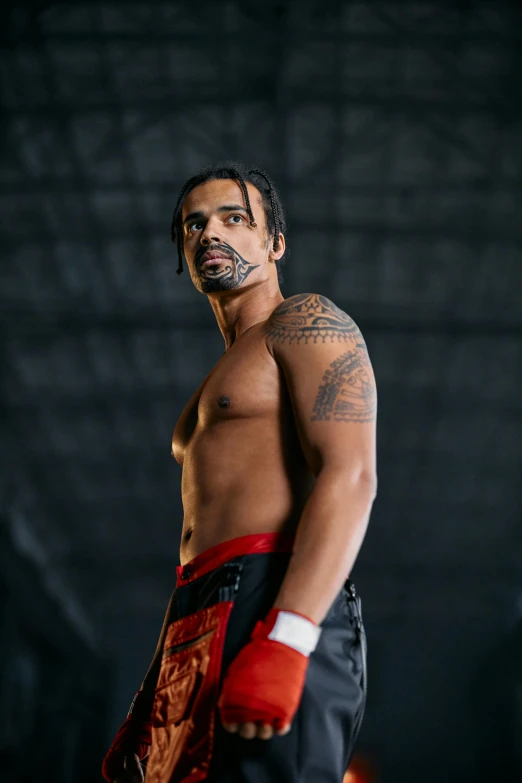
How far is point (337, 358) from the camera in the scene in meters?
2.10

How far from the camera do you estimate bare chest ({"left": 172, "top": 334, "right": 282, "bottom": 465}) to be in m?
2.17

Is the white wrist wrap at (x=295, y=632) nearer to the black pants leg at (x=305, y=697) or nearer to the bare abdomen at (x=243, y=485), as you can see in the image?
the black pants leg at (x=305, y=697)

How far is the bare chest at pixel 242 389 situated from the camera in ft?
7.11

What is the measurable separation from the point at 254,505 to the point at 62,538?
18091 millimetres

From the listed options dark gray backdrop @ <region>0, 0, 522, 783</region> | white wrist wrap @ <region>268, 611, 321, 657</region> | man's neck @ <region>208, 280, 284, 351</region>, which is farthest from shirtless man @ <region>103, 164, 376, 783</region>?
dark gray backdrop @ <region>0, 0, 522, 783</region>

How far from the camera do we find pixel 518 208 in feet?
41.6

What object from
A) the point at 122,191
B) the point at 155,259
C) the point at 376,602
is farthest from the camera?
the point at 376,602

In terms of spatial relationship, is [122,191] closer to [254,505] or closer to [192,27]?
[192,27]

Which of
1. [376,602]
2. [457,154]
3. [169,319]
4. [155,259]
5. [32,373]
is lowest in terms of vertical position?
[376,602]

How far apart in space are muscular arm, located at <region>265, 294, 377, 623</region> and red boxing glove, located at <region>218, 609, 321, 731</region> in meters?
0.04

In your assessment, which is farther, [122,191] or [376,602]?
[376,602]

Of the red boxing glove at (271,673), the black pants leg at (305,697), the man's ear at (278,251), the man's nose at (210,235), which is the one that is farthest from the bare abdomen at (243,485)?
the man's ear at (278,251)

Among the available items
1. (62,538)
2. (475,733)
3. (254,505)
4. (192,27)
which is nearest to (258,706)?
(254,505)

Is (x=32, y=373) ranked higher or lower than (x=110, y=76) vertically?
lower
